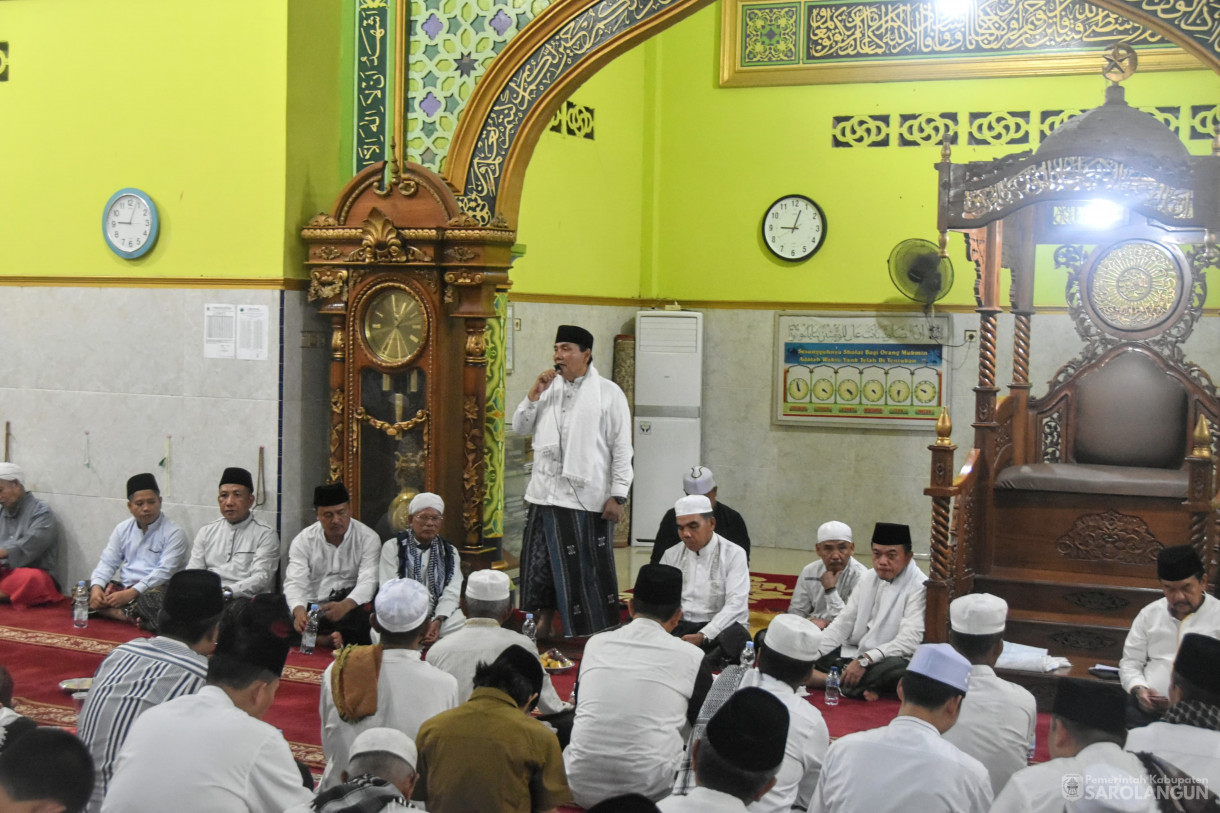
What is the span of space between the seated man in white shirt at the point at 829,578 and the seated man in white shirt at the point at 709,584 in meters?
0.39

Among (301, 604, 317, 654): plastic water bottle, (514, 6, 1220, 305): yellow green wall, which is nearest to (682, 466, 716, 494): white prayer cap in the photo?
(301, 604, 317, 654): plastic water bottle

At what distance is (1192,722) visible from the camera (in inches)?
119

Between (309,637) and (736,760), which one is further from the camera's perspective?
(309,637)

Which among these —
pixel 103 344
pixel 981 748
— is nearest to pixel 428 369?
pixel 103 344

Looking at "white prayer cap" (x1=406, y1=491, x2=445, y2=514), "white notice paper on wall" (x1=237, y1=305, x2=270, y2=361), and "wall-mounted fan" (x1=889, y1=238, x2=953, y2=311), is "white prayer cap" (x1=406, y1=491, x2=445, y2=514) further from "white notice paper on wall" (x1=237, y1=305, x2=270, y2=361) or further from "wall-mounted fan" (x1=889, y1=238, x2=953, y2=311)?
"wall-mounted fan" (x1=889, y1=238, x2=953, y2=311)

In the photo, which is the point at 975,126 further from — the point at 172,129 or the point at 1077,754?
the point at 1077,754

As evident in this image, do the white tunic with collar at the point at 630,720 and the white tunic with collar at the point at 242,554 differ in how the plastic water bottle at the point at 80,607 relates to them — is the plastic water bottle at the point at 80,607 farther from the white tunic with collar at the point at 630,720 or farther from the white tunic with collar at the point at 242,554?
the white tunic with collar at the point at 630,720

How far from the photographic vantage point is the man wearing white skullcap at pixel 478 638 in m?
3.83

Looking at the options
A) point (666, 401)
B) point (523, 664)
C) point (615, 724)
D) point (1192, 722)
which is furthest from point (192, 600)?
point (666, 401)

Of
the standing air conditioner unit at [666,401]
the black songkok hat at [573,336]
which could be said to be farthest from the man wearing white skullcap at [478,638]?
the standing air conditioner unit at [666,401]

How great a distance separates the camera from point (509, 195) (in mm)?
6301

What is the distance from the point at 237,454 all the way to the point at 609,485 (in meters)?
1.91

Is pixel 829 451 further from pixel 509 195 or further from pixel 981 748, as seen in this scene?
pixel 981 748

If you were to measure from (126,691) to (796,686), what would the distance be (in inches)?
66.0
